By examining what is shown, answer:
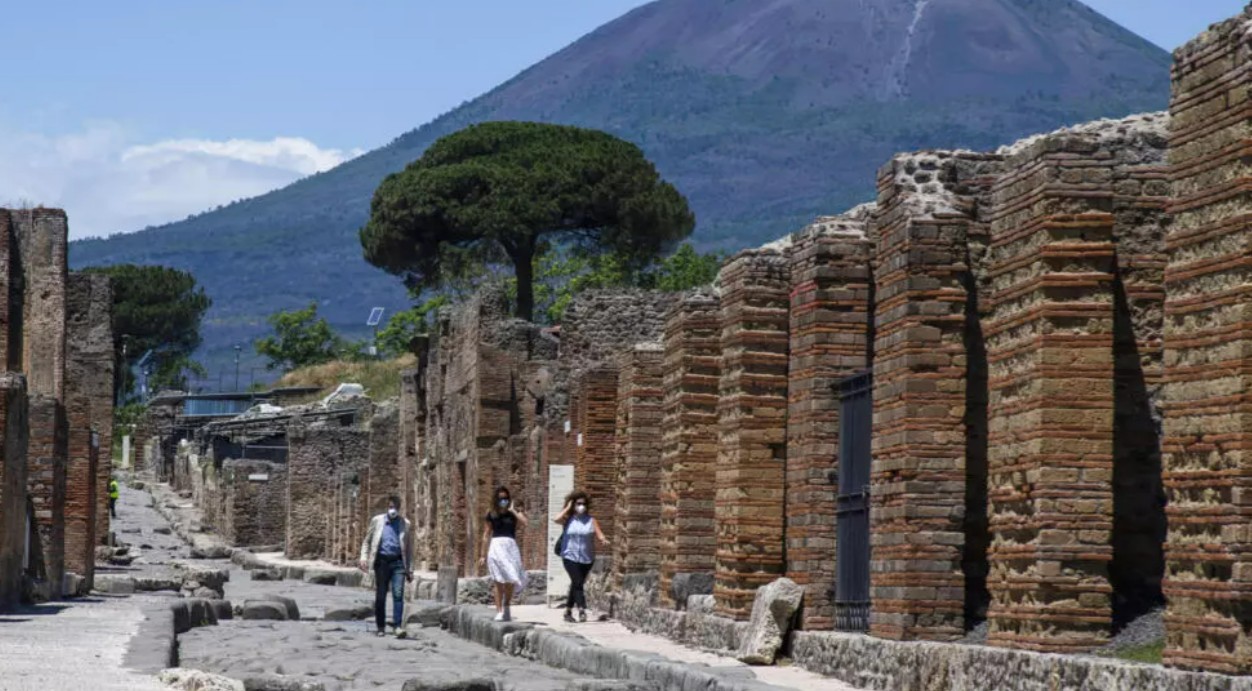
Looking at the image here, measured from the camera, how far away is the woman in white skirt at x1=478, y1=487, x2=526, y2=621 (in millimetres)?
23969

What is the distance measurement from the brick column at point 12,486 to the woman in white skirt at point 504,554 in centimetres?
460

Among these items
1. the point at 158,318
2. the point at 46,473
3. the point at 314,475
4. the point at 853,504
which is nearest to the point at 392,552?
the point at 46,473

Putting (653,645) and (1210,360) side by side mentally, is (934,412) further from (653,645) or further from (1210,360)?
(653,645)

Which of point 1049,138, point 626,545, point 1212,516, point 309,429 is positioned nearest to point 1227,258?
point 1212,516

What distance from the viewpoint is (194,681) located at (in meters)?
14.0

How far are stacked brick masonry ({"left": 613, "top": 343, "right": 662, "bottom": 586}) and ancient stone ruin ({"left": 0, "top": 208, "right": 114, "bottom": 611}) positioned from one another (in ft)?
19.4

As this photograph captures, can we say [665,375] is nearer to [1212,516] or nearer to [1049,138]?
[1049,138]

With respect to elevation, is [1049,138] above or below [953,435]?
above

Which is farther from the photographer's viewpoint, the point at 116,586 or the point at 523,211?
the point at 523,211

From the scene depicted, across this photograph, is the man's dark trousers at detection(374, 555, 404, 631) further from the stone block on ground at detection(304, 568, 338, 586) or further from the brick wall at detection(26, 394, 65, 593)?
the stone block on ground at detection(304, 568, 338, 586)

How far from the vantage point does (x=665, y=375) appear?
891 inches

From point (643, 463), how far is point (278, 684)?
29.8 feet

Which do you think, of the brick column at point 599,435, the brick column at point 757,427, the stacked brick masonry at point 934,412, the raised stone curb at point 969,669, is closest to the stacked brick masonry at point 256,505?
the brick column at point 599,435

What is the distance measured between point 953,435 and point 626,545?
31.5 feet
